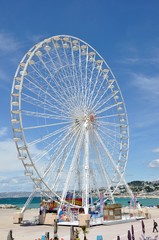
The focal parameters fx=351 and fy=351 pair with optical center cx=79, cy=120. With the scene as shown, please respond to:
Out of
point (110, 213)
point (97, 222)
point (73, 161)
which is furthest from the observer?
point (110, 213)

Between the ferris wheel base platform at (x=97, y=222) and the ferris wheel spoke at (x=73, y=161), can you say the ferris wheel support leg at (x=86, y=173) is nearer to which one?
the ferris wheel spoke at (x=73, y=161)

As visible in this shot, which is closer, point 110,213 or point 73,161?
point 73,161

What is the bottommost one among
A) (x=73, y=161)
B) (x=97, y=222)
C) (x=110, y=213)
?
(x=97, y=222)

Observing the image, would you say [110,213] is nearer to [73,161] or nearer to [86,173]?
[86,173]

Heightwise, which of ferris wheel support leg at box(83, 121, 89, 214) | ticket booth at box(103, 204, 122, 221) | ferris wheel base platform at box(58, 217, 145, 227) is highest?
ferris wheel support leg at box(83, 121, 89, 214)

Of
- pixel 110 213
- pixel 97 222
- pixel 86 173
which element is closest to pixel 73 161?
pixel 86 173

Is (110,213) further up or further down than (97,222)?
further up

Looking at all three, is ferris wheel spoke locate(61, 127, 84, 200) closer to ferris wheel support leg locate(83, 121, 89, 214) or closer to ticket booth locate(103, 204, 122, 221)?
ferris wheel support leg locate(83, 121, 89, 214)

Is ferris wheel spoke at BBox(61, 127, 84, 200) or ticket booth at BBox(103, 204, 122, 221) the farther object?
ticket booth at BBox(103, 204, 122, 221)

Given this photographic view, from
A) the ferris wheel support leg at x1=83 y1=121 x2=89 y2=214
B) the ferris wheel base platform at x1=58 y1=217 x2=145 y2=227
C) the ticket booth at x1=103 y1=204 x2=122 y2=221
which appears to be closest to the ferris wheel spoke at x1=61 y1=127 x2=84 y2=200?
the ferris wheel support leg at x1=83 y1=121 x2=89 y2=214

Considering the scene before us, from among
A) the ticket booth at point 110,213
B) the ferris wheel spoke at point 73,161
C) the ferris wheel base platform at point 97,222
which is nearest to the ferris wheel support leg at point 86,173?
the ferris wheel spoke at point 73,161

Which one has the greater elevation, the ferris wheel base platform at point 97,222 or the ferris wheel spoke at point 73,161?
the ferris wheel spoke at point 73,161

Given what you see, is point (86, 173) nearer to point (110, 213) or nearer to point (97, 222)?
point (97, 222)

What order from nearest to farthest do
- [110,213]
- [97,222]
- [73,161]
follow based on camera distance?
[97,222] < [73,161] < [110,213]
